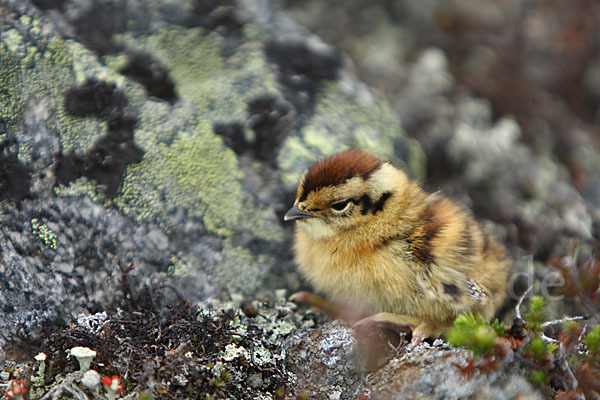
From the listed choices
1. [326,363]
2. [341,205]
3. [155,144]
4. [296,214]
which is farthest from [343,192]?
[155,144]

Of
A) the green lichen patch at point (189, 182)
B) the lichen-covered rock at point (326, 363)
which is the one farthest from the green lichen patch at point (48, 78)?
the lichen-covered rock at point (326, 363)

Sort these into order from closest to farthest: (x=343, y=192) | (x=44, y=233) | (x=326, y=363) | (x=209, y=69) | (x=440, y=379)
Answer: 1. (x=440, y=379)
2. (x=326, y=363)
3. (x=44, y=233)
4. (x=343, y=192)
5. (x=209, y=69)

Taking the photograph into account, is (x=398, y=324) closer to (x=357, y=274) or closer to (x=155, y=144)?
(x=357, y=274)

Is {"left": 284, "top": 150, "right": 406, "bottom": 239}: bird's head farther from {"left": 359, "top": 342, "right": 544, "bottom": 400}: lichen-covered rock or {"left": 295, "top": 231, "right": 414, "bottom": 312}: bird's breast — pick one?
{"left": 359, "top": 342, "right": 544, "bottom": 400}: lichen-covered rock

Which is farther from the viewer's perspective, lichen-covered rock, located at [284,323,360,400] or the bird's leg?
the bird's leg

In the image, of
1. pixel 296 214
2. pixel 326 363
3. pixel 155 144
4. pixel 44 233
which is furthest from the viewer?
pixel 155 144

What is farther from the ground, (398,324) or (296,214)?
(296,214)

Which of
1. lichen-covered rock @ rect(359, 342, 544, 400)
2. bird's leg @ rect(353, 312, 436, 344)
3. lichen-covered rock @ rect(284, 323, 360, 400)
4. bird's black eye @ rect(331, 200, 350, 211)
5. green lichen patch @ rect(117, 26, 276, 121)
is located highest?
green lichen patch @ rect(117, 26, 276, 121)

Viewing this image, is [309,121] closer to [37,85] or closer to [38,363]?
[37,85]

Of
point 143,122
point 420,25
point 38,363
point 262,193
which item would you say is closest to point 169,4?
point 143,122

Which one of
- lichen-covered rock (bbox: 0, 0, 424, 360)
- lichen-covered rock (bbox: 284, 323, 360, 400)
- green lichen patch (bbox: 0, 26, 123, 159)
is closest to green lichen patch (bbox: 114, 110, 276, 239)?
lichen-covered rock (bbox: 0, 0, 424, 360)
